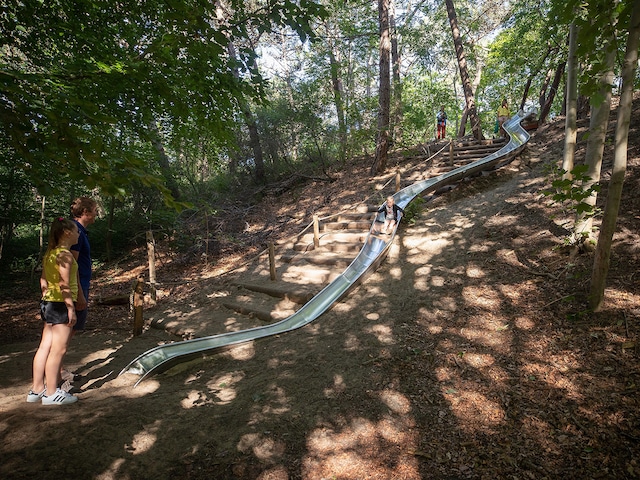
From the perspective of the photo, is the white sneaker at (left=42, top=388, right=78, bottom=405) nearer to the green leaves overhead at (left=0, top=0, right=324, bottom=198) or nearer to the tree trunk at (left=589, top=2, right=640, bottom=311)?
the green leaves overhead at (left=0, top=0, right=324, bottom=198)

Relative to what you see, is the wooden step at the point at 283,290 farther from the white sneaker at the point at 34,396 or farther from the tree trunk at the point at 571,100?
the tree trunk at the point at 571,100

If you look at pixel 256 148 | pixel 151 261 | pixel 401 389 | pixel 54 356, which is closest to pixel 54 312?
pixel 54 356

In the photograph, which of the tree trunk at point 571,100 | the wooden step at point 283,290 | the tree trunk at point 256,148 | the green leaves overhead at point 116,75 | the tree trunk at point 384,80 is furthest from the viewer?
the tree trunk at point 256,148

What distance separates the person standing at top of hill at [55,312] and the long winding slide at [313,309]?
96 cm

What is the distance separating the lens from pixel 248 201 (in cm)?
1462

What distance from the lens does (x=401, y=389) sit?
334 cm

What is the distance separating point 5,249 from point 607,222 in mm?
16129

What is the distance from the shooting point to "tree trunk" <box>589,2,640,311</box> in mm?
3252

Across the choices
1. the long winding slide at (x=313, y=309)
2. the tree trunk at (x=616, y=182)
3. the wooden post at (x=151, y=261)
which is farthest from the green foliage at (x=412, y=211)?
the wooden post at (x=151, y=261)

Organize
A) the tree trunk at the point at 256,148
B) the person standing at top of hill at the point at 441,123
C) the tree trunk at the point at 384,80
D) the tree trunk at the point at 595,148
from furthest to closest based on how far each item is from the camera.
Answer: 1. the person standing at top of hill at the point at 441,123
2. the tree trunk at the point at 256,148
3. the tree trunk at the point at 384,80
4. the tree trunk at the point at 595,148

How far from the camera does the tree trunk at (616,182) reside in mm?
3252

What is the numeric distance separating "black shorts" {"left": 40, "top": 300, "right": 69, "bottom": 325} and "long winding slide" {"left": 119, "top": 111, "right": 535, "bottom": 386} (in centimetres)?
125

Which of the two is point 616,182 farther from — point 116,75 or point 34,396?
point 34,396

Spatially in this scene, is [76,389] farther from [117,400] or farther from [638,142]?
[638,142]
